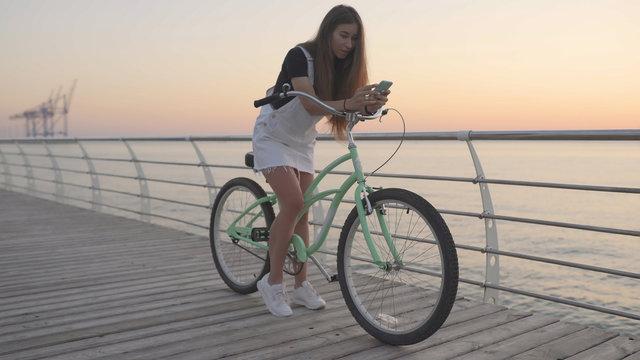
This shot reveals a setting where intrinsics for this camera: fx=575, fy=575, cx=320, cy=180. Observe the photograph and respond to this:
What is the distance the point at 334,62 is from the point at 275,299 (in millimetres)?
1070

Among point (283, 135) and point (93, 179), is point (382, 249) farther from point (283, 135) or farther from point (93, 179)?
point (93, 179)

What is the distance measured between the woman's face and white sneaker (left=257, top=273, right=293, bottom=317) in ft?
3.52

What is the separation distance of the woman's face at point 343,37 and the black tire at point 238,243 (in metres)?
0.87

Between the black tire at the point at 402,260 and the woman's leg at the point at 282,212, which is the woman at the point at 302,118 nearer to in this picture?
the woman's leg at the point at 282,212

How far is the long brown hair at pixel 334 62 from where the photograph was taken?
2.24 metres

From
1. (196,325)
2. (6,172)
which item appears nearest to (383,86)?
(196,325)

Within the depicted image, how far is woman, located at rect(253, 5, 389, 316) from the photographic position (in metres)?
2.22

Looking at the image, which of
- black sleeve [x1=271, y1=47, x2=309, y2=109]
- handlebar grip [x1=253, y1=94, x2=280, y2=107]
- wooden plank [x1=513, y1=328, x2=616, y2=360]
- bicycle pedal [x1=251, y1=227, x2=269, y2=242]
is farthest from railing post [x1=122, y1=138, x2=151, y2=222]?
wooden plank [x1=513, y1=328, x2=616, y2=360]

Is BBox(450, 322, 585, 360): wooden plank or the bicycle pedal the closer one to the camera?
BBox(450, 322, 585, 360): wooden plank

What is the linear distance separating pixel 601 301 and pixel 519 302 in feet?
8.17

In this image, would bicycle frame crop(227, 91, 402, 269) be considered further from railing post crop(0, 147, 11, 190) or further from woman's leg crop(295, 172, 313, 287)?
railing post crop(0, 147, 11, 190)

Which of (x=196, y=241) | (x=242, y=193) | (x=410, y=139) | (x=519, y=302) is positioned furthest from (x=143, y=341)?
(x=519, y=302)

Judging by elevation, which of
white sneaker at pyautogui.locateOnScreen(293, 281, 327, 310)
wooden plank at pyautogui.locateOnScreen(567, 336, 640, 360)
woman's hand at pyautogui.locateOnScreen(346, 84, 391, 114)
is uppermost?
woman's hand at pyautogui.locateOnScreen(346, 84, 391, 114)

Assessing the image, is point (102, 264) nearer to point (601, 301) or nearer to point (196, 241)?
point (196, 241)
